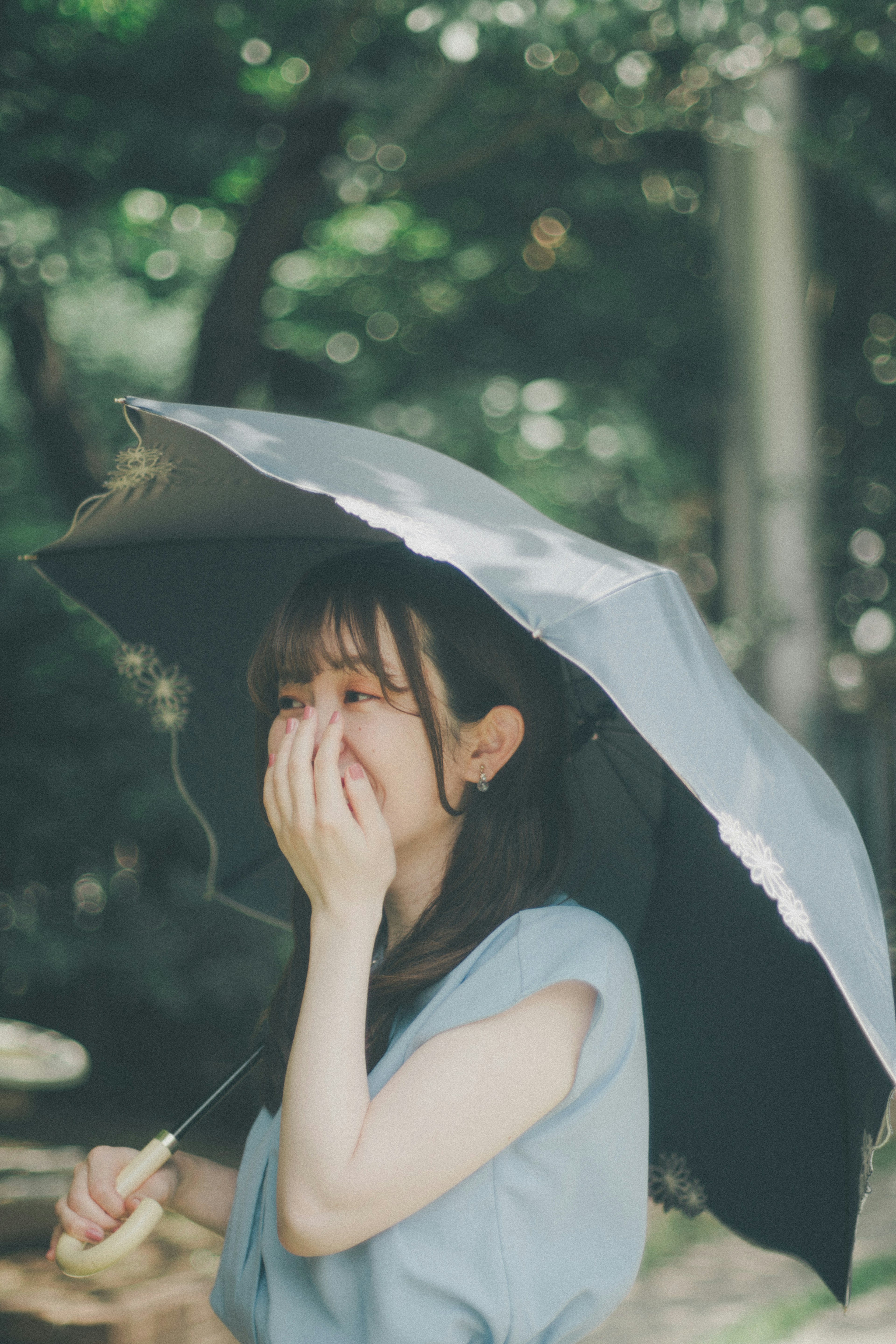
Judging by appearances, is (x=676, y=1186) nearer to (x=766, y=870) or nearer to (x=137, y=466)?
(x=766, y=870)

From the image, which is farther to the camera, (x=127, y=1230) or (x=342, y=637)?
(x=342, y=637)

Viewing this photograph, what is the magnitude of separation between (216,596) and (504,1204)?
122 cm

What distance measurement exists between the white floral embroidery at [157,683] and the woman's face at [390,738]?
26.3 inches

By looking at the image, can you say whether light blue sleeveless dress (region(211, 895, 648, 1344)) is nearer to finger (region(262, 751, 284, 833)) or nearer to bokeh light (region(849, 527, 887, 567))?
finger (region(262, 751, 284, 833))

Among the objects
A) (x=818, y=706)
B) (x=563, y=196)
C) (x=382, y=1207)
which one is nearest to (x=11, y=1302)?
(x=382, y=1207)

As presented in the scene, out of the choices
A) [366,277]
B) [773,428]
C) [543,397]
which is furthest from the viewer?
[366,277]

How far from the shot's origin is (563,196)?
6.17 metres

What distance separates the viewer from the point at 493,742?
65.1 inches

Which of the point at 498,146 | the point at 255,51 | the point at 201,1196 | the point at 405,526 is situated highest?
the point at 255,51

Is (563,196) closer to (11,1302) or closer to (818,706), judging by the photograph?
(818,706)

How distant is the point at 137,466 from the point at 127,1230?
1091 mm

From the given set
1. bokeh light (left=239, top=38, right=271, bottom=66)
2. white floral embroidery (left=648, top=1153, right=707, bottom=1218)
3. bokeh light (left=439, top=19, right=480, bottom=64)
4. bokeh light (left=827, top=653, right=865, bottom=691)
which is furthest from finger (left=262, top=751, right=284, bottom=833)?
bokeh light (left=827, top=653, right=865, bottom=691)

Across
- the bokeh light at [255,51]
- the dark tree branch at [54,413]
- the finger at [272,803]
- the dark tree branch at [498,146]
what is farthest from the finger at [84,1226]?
the bokeh light at [255,51]

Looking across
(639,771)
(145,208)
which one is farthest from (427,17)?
(639,771)
